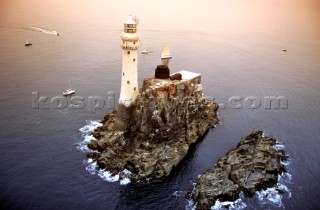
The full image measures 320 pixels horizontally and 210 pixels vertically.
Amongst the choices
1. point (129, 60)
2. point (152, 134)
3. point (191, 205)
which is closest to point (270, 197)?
point (191, 205)

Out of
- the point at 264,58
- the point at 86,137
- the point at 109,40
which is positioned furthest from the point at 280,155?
the point at 109,40

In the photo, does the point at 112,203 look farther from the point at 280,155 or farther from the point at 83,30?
the point at 83,30

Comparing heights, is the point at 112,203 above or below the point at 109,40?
below

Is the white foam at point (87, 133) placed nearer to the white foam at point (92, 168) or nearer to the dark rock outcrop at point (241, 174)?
the white foam at point (92, 168)

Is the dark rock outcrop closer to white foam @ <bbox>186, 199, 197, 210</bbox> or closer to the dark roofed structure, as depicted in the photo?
white foam @ <bbox>186, 199, 197, 210</bbox>

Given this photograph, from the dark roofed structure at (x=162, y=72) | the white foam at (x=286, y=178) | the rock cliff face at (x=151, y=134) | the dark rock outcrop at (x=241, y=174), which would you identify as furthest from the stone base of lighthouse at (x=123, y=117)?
the white foam at (x=286, y=178)

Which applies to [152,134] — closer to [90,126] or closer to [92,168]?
[92,168]
